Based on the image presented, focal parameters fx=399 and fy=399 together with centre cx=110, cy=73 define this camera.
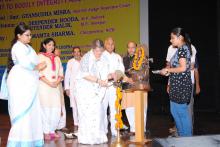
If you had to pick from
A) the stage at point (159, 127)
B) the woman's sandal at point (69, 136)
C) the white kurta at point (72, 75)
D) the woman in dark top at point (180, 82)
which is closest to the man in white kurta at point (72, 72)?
the white kurta at point (72, 75)

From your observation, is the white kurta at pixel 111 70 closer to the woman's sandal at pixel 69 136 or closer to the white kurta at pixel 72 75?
the woman's sandal at pixel 69 136

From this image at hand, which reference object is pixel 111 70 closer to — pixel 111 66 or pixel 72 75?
pixel 111 66

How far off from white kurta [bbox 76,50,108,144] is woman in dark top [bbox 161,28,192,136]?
127 cm

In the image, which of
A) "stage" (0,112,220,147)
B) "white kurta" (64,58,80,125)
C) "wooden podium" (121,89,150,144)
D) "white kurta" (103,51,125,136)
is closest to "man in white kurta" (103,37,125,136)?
"white kurta" (103,51,125,136)

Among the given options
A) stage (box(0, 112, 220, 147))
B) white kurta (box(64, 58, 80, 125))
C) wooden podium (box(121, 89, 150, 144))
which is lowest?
stage (box(0, 112, 220, 147))

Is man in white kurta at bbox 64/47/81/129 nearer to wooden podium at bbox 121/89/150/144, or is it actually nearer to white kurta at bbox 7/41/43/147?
wooden podium at bbox 121/89/150/144

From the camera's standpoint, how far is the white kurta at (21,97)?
4.48 m

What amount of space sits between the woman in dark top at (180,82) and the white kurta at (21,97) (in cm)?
154

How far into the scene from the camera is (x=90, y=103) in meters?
5.17

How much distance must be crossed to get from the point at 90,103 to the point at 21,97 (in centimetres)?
101

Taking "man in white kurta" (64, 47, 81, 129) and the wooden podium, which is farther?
"man in white kurta" (64, 47, 81, 129)

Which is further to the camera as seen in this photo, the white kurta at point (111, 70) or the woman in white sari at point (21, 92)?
the white kurta at point (111, 70)

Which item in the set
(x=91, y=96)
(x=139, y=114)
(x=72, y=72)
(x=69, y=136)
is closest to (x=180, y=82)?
(x=139, y=114)

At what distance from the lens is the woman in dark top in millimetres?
4113
